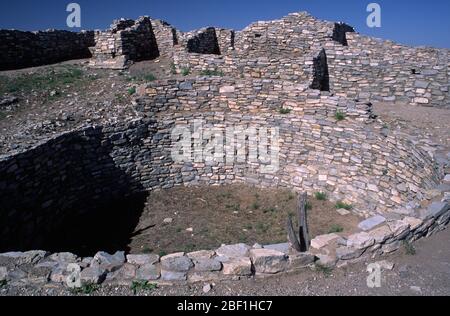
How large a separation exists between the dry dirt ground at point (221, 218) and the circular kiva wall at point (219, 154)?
1.84 ft

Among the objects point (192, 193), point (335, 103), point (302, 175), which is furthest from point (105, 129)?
point (335, 103)

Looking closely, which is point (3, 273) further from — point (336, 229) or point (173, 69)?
point (173, 69)

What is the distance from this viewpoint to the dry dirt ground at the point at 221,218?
8.79 m

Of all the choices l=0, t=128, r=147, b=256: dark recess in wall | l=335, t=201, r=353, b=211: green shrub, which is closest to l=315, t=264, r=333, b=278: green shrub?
l=335, t=201, r=353, b=211: green shrub

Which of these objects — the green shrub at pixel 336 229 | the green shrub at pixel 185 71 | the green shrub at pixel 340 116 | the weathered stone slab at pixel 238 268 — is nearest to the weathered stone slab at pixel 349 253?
the weathered stone slab at pixel 238 268

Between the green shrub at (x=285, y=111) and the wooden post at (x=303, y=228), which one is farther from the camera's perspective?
the green shrub at (x=285, y=111)

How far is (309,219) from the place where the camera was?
31.3 feet

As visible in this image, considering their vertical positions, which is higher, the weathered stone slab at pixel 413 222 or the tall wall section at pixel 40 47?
the tall wall section at pixel 40 47

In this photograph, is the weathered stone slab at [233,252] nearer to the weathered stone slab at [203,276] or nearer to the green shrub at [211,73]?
the weathered stone slab at [203,276]

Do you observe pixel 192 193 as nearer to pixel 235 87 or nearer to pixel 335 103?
pixel 235 87

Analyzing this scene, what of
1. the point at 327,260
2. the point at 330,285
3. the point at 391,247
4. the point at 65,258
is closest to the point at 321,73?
the point at 391,247

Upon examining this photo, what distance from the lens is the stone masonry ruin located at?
314 inches

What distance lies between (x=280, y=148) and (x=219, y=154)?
6.36 feet

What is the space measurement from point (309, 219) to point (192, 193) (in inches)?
146
